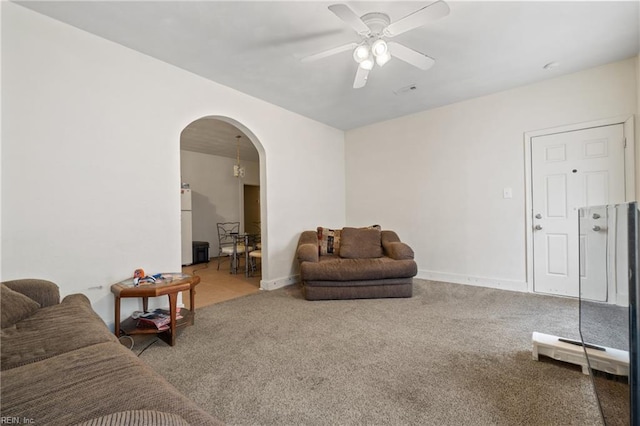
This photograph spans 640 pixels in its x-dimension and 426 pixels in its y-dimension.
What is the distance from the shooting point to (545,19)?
2188mm

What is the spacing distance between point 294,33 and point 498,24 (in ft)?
5.44

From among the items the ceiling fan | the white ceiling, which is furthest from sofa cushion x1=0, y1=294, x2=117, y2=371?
the ceiling fan

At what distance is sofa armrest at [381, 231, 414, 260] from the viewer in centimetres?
341

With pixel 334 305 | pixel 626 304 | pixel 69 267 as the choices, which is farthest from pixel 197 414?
pixel 334 305

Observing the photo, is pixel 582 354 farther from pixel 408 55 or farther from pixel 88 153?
pixel 88 153

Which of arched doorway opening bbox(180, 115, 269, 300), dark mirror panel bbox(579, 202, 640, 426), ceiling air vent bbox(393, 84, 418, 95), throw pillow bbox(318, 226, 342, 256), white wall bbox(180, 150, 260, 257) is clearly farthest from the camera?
white wall bbox(180, 150, 260, 257)

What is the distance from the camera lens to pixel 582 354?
1.70 meters

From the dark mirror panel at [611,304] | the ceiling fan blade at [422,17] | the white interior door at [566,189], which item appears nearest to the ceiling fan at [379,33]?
the ceiling fan blade at [422,17]

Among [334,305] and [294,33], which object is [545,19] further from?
[334,305]

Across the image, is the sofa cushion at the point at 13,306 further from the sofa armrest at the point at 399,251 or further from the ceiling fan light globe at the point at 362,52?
the sofa armrest at the point at 399,251

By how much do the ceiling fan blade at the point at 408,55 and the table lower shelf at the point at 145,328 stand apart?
2.78 m

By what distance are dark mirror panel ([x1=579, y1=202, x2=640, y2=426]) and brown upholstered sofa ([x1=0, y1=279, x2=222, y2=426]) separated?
154 cm

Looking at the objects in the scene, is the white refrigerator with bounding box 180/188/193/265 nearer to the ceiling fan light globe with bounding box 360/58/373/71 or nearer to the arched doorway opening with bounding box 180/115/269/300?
the arched doorway opening with bounding box 180/115/269/300

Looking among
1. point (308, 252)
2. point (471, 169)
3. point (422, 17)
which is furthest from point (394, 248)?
point (422, 17)
